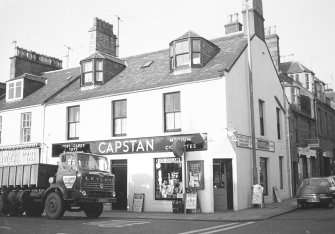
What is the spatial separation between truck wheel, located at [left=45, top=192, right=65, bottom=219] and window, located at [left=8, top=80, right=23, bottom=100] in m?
13.2

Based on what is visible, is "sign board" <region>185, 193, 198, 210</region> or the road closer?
the road

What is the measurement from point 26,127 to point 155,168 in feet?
32.8

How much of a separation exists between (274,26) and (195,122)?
58.5ft

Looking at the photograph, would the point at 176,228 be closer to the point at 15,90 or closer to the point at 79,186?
the point at 79,186

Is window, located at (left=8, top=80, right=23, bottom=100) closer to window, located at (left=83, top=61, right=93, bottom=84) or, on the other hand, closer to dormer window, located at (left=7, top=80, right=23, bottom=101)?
dormer window, located at (left=7, top=80, right=23, bottom=101)

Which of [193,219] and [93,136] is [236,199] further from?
[93,136]

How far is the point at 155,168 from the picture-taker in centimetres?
1991

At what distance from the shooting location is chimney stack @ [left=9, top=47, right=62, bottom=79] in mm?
30312

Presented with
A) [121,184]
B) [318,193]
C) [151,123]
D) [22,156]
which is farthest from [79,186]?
[318,193]

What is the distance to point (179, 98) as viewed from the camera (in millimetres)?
19812

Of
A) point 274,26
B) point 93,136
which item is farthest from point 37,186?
point 274,26

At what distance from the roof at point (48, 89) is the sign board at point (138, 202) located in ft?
29.8

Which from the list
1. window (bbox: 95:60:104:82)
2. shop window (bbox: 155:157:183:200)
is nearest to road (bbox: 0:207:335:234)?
shop window (bbox: 155:157:183:200)

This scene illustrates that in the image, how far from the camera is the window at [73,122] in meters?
23.1
